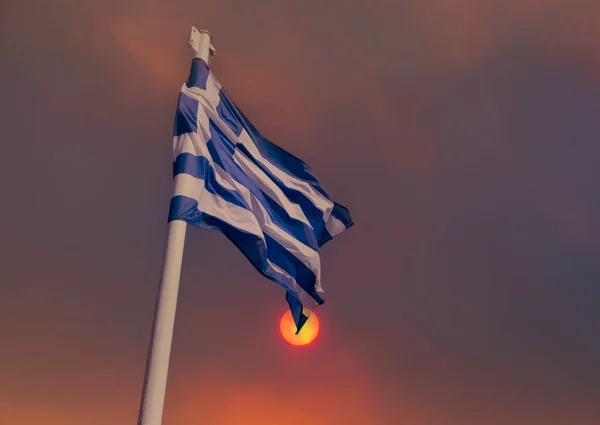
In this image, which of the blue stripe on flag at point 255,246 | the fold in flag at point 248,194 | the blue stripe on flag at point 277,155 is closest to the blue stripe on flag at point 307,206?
the fold in flag at point 248,194

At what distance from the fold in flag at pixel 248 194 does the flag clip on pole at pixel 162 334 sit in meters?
0.50

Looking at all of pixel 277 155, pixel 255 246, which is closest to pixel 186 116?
pixel 255 246

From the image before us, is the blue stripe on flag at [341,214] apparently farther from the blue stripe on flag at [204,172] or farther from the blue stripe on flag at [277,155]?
the blue stripe on flag at [204,172]

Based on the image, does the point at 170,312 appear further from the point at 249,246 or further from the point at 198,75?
the point at 198,75

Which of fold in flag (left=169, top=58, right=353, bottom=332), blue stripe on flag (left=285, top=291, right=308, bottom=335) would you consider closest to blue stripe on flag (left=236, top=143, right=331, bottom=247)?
fold in flag (left=169, top=58, right=353, bottom=332)

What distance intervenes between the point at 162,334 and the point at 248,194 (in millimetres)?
4181

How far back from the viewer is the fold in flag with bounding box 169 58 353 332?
1170 cm

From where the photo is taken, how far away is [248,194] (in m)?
13.0

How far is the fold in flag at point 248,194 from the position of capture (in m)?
11.7

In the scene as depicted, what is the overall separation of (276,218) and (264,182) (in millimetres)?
850

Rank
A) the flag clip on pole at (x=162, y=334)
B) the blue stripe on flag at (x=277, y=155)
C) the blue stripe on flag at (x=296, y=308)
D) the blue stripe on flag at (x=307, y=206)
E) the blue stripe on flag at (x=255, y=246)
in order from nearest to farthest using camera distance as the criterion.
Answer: the flag clip on pole at (x=162, y=334), the blue stripe on flag at (x=255, y=246), the blue stripe on flag at (x=296, y=308), the blue stripe on flag at (x=277, y=155), the blue stripe on flag at (x=307, y=206)

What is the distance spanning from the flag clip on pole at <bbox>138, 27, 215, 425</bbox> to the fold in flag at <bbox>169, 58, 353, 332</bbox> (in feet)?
1.65

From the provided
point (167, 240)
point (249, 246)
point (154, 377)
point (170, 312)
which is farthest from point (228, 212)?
point (154, 377)

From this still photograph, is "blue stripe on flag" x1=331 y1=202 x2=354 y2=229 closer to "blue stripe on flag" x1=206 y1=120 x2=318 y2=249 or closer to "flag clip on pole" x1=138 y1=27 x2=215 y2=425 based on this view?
"blue stripe on flag" x1=206 y1=120 x2=318 y2=249
